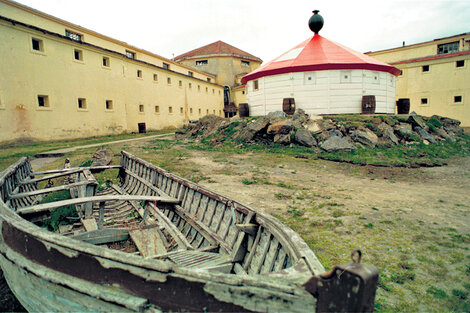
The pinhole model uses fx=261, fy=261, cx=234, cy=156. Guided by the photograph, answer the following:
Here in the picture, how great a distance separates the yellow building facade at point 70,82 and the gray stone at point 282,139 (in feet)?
52.9

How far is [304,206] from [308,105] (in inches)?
521

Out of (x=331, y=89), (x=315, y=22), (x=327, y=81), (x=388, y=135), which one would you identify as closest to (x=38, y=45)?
(x=327, y=81)

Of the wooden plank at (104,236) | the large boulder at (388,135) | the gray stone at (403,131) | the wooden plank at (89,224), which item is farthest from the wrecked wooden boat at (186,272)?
the gray stone at (403,131)

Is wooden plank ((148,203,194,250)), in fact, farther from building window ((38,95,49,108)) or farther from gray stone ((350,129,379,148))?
building window ((38,95,49,108))

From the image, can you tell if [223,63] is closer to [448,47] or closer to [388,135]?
[448,47]

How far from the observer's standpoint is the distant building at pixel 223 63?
4119 cm

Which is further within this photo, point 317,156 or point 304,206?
point 317,156

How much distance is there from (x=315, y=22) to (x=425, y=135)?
11997 mm

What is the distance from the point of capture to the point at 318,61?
17688 millimetres

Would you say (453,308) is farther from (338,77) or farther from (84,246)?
(338,77)

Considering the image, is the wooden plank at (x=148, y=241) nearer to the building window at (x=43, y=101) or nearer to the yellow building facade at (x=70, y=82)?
the yellow building facade at (x=70, y=82)

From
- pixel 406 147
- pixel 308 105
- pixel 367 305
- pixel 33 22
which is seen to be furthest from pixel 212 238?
pixel 33 22

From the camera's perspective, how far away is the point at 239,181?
330 inches

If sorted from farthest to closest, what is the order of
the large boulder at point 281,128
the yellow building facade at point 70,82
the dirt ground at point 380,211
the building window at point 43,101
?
the building window at point 43,101
the yellow building facade at point 70,82
the large boulder at point 281,128
the dirt ground at point 380,211
